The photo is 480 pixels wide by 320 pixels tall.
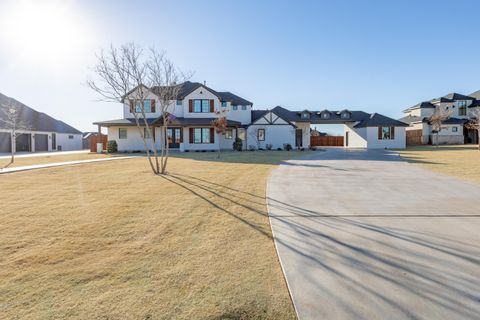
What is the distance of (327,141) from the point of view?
154 feet

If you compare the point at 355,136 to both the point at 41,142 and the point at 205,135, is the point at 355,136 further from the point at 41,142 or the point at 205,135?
the point at 41,142

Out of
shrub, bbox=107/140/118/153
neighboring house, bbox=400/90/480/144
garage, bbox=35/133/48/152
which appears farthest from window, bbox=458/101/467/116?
garage, bbox=35/133/48/152

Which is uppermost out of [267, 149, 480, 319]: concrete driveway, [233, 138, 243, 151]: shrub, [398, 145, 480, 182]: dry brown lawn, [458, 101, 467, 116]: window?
[458, 101, 467, 116]: window

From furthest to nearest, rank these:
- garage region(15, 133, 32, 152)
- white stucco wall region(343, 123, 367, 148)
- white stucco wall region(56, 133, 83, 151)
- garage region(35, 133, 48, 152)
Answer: white stucco wall region(56, 133, 83, 151), white stucco wall region(343, 123, 367, 148), garage region(35, 133, 48, 152), garage region(15, 133, 32, 152)

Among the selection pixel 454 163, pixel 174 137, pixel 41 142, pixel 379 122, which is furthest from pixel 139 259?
pixel 41 142

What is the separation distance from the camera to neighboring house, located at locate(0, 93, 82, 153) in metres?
32.5

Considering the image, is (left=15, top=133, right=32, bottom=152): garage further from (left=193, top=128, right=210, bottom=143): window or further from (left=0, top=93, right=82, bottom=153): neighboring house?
(left=193, top=128, right=210, bottom=143): window

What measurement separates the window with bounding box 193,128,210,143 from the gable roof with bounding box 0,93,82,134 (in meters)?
19.5

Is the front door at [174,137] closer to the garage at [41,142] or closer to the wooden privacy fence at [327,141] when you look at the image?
the garage at [41,142]

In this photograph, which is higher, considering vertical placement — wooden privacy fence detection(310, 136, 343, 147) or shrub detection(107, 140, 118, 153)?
wooden privacy fence detection(310, 136, 343, 147)

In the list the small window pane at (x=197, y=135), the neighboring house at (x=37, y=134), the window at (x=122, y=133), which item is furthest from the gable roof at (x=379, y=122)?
the neighboring house at (x=37, y=134)

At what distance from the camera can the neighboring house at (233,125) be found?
29.3 metres

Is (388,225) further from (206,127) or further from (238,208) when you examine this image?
(206,127)

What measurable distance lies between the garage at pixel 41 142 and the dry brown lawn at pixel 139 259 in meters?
34.7
